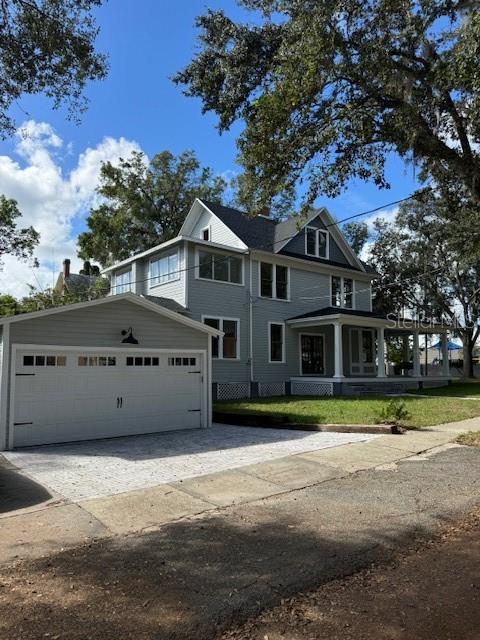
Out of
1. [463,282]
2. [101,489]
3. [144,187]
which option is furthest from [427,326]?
[101,489]

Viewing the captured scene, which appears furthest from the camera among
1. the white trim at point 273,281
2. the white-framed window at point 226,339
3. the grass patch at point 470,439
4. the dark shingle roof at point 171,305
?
the white trim at point 273,281

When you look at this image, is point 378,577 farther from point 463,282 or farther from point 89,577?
point 463,282

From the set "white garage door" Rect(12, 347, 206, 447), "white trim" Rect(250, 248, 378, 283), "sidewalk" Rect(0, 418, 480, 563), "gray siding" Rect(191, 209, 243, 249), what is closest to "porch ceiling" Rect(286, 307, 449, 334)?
"white trim" Rect(250, 248, 378, 283)

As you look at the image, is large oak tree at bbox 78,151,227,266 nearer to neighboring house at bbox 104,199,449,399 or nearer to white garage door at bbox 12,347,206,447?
neighboring house at bbox 104,199,449,399

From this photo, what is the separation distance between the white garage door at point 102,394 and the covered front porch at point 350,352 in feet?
31.8

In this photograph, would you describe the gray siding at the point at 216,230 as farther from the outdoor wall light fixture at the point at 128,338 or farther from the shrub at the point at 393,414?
the shrub at the point at 393,414

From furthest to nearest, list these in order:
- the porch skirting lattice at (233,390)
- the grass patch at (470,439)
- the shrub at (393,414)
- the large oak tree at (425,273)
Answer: the large oak tree at (425,273)
the porch skirting lattice at (233,390)
the shrub at (393,414)
the grass patch at (470,439)

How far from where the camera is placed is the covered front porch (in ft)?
70.8

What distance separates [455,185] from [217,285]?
35.2 ft

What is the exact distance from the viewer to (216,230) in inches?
904

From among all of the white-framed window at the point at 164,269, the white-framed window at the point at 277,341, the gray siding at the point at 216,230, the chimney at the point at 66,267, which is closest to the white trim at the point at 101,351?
the white-framed window at the point at 164,269

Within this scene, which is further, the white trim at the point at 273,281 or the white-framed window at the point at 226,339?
the white trim at the point at 273,281

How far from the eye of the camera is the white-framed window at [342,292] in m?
25.7

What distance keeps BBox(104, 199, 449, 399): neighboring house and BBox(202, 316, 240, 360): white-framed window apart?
0.04 metres
